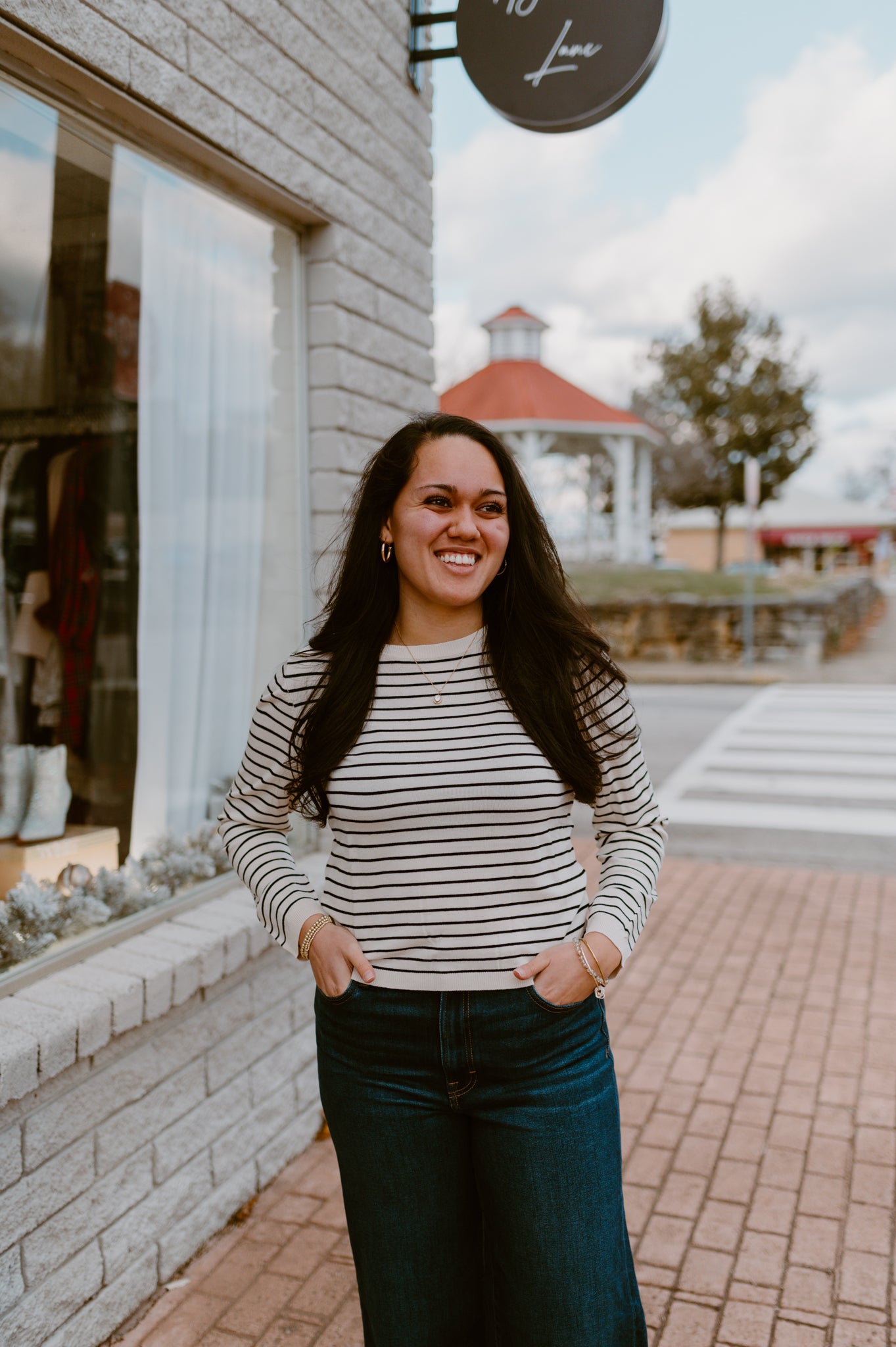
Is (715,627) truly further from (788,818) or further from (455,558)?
(455,558)

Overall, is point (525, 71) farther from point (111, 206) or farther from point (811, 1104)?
point (811, 1104)

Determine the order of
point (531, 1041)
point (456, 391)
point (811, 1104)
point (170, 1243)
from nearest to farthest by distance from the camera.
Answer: point (531, 1041) → point (170, 1243) → point (811, 1104) → point (456, 391)

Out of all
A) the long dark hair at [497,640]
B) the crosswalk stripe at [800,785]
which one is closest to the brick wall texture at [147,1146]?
the long dark hair at [497,640]

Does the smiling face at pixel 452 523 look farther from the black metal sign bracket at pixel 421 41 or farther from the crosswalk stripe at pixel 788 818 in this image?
the crosswalk stripe at pixel 788 818

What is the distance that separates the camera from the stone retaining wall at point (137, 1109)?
7.50 feet

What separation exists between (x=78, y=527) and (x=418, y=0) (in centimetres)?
226

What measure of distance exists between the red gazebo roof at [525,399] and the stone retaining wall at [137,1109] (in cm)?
1791

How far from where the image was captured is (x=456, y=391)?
23047 mm

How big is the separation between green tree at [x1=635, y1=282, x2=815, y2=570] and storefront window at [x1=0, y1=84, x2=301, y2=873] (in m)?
33.6

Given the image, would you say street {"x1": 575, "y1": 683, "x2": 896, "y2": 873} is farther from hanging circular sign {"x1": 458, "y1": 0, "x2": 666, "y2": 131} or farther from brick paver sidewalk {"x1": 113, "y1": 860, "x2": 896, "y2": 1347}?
hanging circular sign {"x1": 458, "y1": 0, "x2": 666, "y2": 131}

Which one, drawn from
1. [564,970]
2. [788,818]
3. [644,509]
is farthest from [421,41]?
[644,509]

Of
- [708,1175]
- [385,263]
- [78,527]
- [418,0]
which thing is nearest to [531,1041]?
[708,1175]

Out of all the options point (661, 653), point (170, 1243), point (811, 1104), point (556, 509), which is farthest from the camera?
point (556, 509)

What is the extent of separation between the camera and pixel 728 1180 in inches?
130
